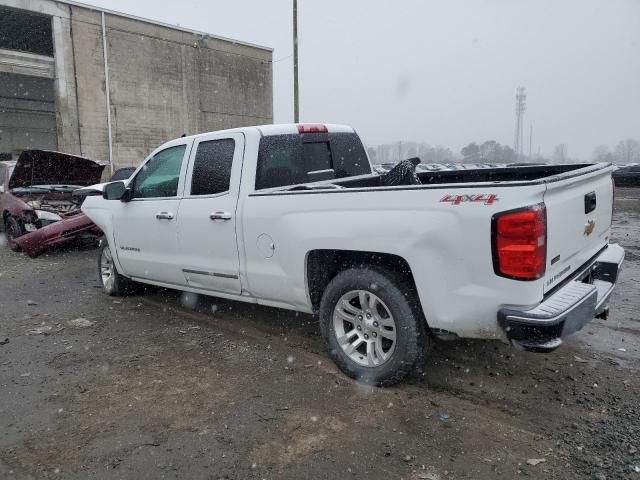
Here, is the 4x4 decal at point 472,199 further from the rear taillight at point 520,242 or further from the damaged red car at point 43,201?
the damaged red car at point 43,201

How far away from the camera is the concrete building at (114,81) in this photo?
22500 mm

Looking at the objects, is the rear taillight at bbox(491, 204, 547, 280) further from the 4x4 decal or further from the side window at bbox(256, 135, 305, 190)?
the side window at bbox(256, 135, 305, 190)

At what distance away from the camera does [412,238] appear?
3016 mm

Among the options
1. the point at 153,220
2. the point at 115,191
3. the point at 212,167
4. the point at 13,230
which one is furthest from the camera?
the point at 13,230

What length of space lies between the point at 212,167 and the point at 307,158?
0.85m

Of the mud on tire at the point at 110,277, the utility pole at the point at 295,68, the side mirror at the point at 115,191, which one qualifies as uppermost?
the utility pole at the point at 295,68

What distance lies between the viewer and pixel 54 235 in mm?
8477

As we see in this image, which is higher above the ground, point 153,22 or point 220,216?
point 153,22

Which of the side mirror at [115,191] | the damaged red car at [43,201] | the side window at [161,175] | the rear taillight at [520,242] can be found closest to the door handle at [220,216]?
the side window at [161,175]

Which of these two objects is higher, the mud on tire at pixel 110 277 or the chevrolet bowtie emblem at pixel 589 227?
the chevrolet bowtie emblem at pixel 589 227

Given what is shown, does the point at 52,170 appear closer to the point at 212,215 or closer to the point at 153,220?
the point at 153,220

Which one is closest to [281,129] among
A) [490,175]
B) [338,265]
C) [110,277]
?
[338,265]

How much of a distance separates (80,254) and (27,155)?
6.49 ft

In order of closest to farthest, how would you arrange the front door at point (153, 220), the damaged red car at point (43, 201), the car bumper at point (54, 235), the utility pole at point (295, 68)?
the front door at point (153, 220) → the car bumper at point (54, 235) → the damaged red car at point (43, 201) → the utility pole at point (295, 68)
